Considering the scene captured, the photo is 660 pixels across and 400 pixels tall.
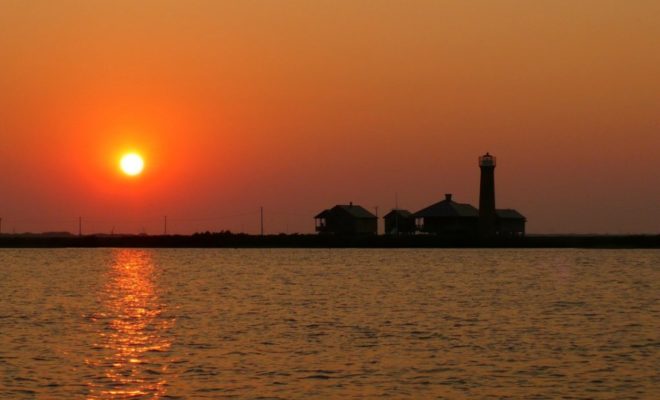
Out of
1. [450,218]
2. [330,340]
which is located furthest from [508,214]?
[330,340]

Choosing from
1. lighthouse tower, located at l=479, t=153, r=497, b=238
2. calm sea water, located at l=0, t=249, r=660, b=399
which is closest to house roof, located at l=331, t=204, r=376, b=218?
lighthouse tower, located at l=479, t=153, r=497, b=238

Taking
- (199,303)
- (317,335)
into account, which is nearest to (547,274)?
(199,303)

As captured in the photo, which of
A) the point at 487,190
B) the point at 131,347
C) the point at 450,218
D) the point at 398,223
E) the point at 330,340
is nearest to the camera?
the point at 131,347

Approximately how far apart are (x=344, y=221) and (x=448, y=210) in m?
17.0

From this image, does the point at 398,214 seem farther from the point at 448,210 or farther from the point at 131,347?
the point at 131,347

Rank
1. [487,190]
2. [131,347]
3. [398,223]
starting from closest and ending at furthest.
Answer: [131,347], [487,190], [398,223]

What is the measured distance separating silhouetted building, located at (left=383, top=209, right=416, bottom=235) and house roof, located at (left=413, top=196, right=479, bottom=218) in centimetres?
816

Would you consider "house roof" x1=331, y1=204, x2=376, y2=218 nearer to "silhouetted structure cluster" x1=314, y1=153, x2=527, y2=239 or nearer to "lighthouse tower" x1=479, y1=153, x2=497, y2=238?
"silhouetted structure cluster" x1=314, y1=153, x2=527, y2=239

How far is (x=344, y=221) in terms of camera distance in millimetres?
178875

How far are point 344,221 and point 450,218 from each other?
1722 cm

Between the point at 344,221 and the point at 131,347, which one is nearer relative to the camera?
the point at 131,347

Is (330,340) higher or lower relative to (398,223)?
lower

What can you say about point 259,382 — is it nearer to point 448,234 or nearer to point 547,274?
point 547,274

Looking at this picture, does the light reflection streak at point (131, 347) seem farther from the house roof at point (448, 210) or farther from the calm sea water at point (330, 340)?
the house roof at point (448, 210)
